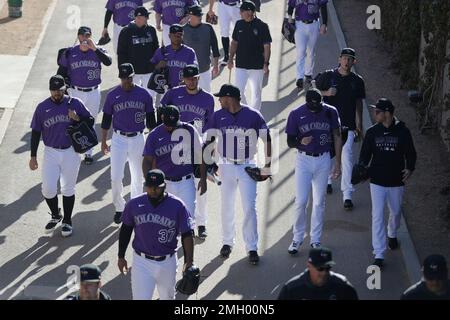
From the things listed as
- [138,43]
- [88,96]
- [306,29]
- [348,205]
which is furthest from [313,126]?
[306,29]

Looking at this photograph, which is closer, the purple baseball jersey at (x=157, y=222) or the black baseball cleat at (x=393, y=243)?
the purple baseball jersey at (x=157, y=222)

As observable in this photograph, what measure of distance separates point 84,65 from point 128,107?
7.23 ft

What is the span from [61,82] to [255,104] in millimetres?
4567

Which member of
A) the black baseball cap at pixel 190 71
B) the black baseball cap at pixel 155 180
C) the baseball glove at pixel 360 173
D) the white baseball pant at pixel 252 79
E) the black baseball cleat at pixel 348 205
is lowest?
the black baseball cleat at pixel 348 205

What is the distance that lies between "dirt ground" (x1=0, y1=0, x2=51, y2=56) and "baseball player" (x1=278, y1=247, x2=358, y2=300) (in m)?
12.7

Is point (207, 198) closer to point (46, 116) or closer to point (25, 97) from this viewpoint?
point (46, 116)

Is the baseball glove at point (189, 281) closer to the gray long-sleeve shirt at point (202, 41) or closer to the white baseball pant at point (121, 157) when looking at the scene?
the white baseball pant at point (121, 157)

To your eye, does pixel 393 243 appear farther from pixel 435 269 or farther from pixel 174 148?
pixel 435 269

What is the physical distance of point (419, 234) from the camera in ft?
46.4

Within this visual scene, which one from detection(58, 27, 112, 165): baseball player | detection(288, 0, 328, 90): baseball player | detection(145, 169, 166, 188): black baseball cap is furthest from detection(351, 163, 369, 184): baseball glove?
detection(288, 0, 328, 90): baseball player

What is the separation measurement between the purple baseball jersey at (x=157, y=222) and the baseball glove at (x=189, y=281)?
28 centimetres

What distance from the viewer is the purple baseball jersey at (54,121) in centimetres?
1373

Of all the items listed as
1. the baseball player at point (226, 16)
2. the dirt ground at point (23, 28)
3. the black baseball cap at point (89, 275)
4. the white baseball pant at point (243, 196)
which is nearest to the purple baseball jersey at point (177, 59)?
the white baseball pant at point (243, 196)
